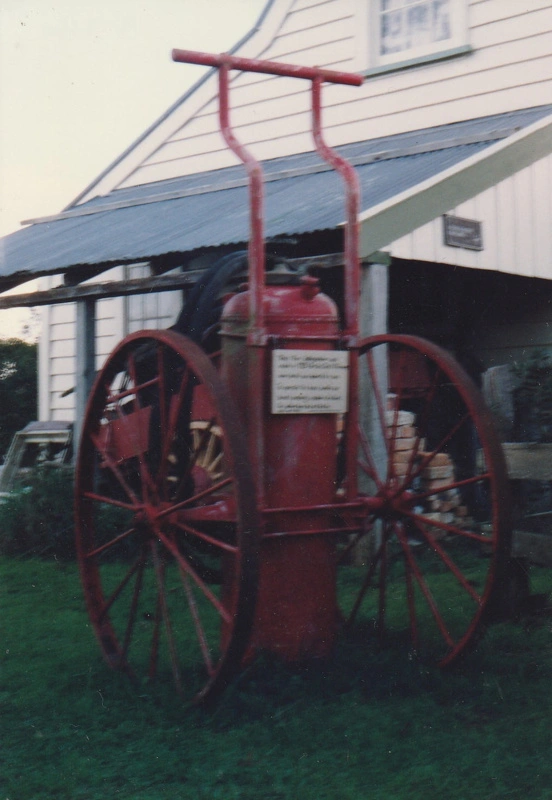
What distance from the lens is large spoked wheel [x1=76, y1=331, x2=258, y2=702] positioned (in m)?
3.44

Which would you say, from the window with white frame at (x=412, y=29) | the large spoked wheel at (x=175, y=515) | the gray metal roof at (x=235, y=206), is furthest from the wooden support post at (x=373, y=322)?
the window with white frame at (x=412, y=29)

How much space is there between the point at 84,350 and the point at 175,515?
196 inches

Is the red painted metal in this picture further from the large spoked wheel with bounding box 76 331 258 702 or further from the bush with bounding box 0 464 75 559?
the bush with bounding box 0 464 75 559

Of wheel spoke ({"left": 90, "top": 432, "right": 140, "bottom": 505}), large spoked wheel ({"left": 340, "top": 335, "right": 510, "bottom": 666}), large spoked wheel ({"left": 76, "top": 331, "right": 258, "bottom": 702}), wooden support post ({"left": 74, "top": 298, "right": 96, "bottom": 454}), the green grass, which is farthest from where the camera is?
wooden support post ({"left": 74, "top": 298, "right": 96, "bottom": 454})

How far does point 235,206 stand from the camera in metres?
8.41

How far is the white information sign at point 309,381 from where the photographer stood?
12.6 feet

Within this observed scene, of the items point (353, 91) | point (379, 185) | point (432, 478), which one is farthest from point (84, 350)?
point (353, 91)

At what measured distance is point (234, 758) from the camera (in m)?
3.27

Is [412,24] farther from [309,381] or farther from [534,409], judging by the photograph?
[309,381]

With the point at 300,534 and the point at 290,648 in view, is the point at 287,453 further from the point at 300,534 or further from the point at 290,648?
the point at 290,648

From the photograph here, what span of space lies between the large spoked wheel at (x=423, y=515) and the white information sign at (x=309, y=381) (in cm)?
38

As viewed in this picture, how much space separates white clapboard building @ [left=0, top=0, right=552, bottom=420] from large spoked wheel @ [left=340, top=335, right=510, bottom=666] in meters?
0.60

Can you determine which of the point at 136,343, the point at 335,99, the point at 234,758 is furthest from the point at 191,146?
the point at 234,758

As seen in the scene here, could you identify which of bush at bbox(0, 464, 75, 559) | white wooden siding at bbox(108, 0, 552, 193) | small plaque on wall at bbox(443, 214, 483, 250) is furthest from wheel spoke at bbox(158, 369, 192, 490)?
white wooden siding at bbox(108, 0, 552, 193)
